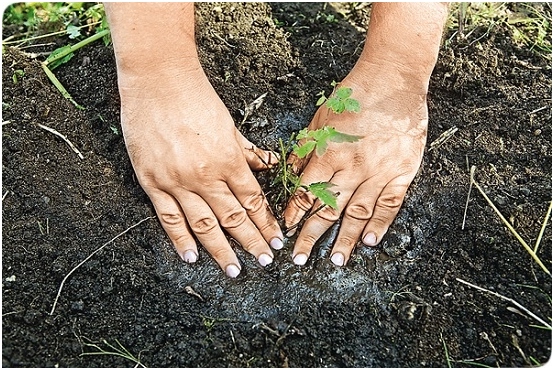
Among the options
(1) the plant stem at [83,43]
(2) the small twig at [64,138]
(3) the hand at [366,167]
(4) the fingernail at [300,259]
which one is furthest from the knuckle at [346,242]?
(1) the plant stem at [83,43]

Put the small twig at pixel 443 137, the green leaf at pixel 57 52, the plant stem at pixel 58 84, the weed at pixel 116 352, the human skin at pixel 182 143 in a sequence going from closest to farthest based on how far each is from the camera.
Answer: the weed at pixel 116 352, the human skin at pixel 182 143, the small twig at pixel 443 137, the plant stem at pixel 58 84, the green leaf at pixel 57 52

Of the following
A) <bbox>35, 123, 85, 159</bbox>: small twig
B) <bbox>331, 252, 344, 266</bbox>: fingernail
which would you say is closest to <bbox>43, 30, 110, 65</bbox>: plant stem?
<bbox>35, 123, 85, 159</bbox>: small twig

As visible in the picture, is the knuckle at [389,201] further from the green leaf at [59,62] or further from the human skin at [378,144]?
the green leaf at [59,62]

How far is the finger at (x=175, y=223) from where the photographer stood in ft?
6.71

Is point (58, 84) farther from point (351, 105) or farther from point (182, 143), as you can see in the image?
point (351, 105)

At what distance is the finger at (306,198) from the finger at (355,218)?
11 cm

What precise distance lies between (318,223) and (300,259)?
127 mm

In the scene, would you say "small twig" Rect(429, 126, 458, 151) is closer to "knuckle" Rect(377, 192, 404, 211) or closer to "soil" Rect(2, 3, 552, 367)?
"soil" Rect(2, 3, 552, 367)

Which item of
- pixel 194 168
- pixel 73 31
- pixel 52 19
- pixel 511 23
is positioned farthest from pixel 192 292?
pixel 511 23

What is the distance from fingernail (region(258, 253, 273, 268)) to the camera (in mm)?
2039

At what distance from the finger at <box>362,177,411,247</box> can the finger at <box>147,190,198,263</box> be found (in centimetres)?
52

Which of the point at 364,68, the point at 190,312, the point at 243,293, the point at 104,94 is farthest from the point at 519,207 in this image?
the point at 104,94

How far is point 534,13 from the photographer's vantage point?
2660 mm

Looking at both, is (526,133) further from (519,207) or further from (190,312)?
(190,312)
